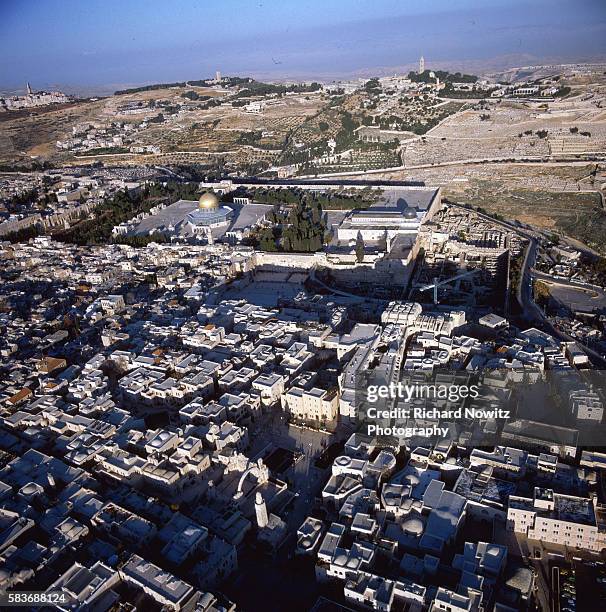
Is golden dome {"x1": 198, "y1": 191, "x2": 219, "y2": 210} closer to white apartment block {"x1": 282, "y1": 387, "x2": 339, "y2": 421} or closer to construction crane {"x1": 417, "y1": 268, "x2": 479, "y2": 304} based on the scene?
construction crane {"x1": 417, "y1": 268, "x2": 479, "y2": 304}

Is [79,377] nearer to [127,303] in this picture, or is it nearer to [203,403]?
[203,403]

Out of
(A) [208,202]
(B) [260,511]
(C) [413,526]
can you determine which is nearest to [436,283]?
(C) [413,526]

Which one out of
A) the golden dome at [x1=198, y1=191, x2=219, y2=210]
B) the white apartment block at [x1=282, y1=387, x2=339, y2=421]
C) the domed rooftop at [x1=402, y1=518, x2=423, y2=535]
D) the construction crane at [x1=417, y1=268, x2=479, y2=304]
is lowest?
the domed rooftop at [x1=402, y1=518, x2=423, y2=535]

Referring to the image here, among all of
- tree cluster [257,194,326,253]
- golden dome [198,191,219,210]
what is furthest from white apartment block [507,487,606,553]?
golden dome [198,191,219,210]

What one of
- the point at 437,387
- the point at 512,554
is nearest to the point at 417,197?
the point at 437,387

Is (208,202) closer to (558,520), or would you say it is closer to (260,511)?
(260,511)
